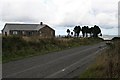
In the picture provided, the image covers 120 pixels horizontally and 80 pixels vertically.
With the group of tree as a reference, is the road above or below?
below

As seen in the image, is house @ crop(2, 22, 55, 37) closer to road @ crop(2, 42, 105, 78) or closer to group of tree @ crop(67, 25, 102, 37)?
group of tree @ crop(67, 25, 102, 37)

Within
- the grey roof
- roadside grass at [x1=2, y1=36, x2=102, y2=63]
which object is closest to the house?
the grey roof

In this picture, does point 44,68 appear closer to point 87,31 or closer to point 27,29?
point 27,29

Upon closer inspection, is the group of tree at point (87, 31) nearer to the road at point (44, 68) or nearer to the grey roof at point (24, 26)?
the grey roof at point (24, 26)

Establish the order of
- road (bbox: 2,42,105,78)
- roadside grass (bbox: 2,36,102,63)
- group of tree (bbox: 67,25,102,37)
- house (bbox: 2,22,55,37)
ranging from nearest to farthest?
road (bbox: 2,42,105,78), roadside grass (bbox: 2,36,102,63), house (bbox: 2,22,55,37), group of tree (bbox: 67,25,102,37)

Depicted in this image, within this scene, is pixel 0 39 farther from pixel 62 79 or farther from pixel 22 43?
pixel 62 79

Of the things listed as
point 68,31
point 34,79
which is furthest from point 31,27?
point 34,79

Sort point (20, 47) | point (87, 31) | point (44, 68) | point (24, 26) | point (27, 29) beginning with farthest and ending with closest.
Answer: point (87, 31)
point (24, 26)
point (27, 29)
point (20, 47)
point (44, 68)

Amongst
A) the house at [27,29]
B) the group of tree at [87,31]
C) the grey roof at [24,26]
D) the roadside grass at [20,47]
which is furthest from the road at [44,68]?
the group of tree at [87,31]

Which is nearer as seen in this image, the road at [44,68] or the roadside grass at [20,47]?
the road at [44,68]

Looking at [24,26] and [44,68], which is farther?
[24,26]

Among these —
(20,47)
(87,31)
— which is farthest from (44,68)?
(87,31)

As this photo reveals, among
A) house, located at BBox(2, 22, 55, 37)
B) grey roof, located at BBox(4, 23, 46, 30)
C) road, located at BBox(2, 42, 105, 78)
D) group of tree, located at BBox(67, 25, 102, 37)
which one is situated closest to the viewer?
road, located at BBox(2, 42, 105, 78)

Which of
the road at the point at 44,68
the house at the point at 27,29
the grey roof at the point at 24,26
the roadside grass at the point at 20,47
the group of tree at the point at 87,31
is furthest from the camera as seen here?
the group of tree at the point at 87,31
